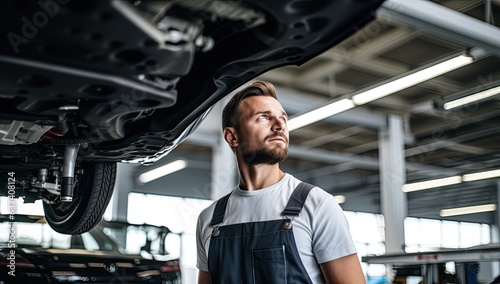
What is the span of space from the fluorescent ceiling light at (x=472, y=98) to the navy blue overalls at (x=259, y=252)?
4724 millimetres

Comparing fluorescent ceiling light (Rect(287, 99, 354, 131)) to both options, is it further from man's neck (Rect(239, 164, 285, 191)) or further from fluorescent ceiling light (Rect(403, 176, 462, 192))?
fluorescent ceiling light (Rect(403, 176, 462, 192))

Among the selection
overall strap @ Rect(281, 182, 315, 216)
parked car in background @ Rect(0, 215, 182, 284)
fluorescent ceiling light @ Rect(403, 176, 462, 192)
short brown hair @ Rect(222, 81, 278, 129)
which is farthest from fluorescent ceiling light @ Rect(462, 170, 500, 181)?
overall strap @ Rect(281, 182, 315, 216)

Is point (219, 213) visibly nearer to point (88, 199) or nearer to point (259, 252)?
point (259, 252)

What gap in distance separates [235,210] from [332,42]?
68 centimetres

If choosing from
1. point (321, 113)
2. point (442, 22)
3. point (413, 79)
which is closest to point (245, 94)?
point (442, 22)

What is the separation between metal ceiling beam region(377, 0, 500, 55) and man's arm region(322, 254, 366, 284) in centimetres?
241

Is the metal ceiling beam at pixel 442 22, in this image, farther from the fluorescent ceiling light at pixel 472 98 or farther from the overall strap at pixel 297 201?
the overall strap at pixel 297 201

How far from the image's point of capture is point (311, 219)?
150 centimetres

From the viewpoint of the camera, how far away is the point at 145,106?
1.19 m

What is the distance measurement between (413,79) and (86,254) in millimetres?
3467

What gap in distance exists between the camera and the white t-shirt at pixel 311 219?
4.83 ft

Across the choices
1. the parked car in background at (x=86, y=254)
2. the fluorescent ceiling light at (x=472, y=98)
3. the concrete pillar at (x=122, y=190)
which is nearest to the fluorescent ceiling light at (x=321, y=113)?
the fluorescent ceiling light at (x=472, y=98)

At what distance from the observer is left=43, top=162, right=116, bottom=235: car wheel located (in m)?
2.14

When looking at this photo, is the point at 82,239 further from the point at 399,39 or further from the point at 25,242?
the point at 399,39
